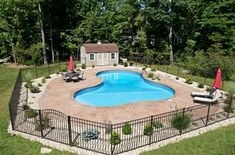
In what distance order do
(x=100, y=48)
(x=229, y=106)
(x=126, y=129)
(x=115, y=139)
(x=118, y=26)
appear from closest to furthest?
1. (x=115, y=139)
2. (x=126, y=129)
3. (x=229, y=106)
4. (x=100, y=48)
5. (x=118, y=26)

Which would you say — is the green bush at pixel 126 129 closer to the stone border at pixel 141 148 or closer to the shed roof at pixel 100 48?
the stone border at pixel 141 148

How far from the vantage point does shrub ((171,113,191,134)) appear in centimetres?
1245

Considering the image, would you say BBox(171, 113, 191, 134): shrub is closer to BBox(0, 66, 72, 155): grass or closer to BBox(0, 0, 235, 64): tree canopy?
BBox(0, 66, 72, 155): grass

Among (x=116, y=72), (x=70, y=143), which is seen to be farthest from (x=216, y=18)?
(x=70, y=143)

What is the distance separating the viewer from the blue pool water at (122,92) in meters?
19.8

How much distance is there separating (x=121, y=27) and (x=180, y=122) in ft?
80.3

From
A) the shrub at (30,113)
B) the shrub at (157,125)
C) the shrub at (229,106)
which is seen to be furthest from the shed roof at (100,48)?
the shrub at (157,125)

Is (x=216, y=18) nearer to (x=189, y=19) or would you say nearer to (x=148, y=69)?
(x=189, y=19)

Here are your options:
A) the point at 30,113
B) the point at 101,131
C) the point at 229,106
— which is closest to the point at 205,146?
the point at 229,106

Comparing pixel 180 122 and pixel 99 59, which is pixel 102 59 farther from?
pixel 180 122

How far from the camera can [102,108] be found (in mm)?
15781

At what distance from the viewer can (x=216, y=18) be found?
30609 millimetres

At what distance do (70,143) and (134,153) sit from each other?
2972 millimetres

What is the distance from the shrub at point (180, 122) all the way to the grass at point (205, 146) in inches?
32.5
